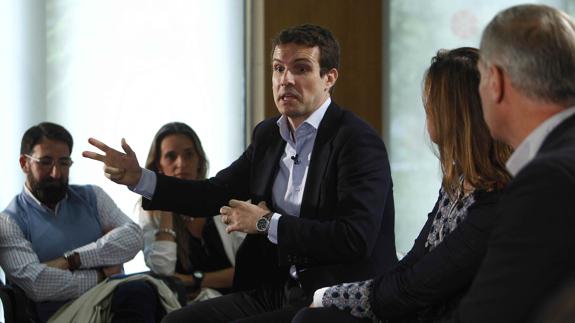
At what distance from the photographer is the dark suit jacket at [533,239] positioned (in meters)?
1.39


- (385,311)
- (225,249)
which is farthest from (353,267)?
(225,249)

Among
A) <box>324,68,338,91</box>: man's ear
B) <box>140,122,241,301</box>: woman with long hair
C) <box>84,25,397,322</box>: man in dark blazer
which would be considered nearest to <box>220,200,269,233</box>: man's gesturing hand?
<box>84,25,397,322</box>: man in dark blazer

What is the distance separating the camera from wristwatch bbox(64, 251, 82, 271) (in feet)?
13.0

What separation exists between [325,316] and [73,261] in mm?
1896

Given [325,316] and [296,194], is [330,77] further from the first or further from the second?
[325,316]

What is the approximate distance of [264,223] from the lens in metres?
2.90

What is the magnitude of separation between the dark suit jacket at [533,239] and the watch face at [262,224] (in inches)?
57.6

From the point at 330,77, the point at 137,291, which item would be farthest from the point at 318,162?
the point at 137,291

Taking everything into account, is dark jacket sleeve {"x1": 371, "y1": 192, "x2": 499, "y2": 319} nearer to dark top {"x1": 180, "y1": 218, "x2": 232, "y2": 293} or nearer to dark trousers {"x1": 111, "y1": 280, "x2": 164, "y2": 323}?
dark trousers {"x1": 111, "y1": 280, "x2": 164, "y2": 323}

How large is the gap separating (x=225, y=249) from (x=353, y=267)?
1303 millimetres

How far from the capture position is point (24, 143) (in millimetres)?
4230

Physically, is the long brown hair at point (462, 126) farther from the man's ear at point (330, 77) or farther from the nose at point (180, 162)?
the nose at point (180, 162)

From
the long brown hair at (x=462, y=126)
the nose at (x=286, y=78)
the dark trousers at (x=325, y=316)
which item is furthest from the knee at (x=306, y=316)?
the nose at (x=286, y=78)

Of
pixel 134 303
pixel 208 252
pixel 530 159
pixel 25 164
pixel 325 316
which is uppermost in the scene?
pixel 530 159
